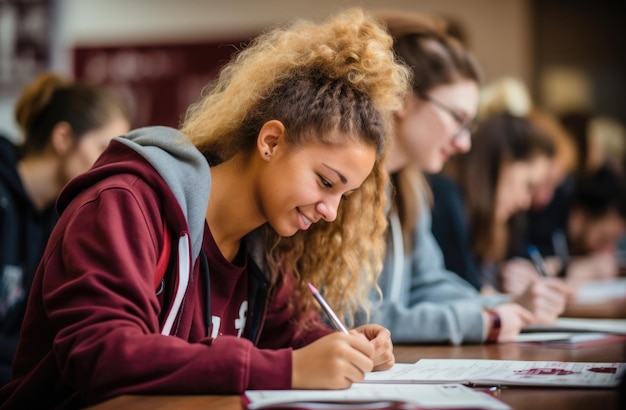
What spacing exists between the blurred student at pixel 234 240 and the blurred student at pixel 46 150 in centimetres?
106

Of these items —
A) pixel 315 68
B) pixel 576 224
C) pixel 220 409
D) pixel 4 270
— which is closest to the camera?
pixel 220 409

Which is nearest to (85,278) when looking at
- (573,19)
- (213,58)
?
(213,58)

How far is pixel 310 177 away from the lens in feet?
4.24

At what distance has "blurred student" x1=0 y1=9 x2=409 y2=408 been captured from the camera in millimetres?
1024

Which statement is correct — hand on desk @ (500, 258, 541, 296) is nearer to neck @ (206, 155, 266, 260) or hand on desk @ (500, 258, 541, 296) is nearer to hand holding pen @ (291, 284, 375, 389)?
neck @ (206, 155, 266, 260)

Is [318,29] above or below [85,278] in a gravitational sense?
above

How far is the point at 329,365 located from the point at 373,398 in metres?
0.09

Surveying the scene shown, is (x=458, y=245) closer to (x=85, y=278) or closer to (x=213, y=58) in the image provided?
(x=85, y=278)

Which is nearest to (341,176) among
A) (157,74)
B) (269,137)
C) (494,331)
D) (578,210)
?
(269,137)

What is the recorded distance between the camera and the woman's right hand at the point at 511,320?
5.69 ft

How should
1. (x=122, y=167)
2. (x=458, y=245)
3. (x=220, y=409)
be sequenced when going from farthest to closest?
1. (x=458, y=245)
2. (x=122, y=167)
3. (x=220, y=409)

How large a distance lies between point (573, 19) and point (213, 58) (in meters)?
2.71

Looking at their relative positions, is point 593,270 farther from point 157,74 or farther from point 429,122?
point 157,74

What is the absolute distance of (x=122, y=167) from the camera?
1.19 m
